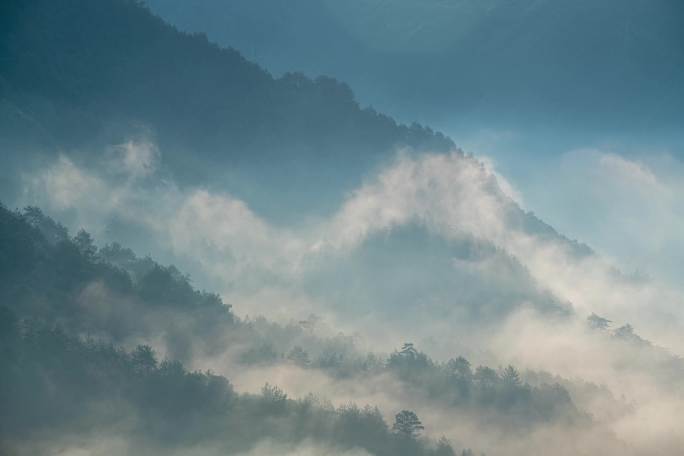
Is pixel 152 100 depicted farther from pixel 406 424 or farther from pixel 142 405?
pixel 406 424

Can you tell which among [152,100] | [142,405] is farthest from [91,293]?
[152,100]

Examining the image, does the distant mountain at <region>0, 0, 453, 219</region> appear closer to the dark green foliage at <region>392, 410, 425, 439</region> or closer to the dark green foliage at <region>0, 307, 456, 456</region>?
the dark green foliage at <region>0, 307, 456, 456</region>

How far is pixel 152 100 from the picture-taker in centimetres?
17775

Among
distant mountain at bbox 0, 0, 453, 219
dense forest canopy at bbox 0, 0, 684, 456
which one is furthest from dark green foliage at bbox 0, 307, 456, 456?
distant mountain at bbox 0, 0, 453, 219

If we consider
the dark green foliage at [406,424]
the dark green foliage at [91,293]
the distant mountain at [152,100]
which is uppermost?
the distant mountain at [152,100]

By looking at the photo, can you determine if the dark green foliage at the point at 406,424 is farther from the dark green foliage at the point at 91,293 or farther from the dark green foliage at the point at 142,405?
the dark green foliage at the point at 91,293

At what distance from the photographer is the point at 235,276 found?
511ft

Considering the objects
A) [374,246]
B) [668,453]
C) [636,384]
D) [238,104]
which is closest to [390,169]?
[374,246]

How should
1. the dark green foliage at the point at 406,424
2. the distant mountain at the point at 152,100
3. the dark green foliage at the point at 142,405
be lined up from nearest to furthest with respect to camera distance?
the dark green foliage at the point at 142,405 < the dark green foliage at the point at 406,424 < the distant mountain at the point at 152,100

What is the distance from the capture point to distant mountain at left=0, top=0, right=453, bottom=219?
14112cm

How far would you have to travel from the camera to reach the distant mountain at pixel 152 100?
141m

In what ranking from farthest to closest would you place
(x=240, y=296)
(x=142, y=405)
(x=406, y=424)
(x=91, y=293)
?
(x=240, y=296)
(x=91, y=293)
(x=406, y=424)
(x=142, y=405)

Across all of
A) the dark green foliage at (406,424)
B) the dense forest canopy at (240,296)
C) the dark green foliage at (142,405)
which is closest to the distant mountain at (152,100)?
the dense forest canopy at (240,296)

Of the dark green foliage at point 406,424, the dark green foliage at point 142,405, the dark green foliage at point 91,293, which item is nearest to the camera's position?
the dark green foliage at point 142,405
